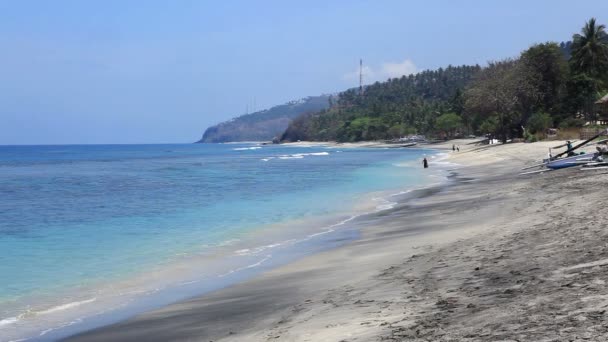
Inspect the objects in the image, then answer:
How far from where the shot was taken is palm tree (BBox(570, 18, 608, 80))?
8094cm

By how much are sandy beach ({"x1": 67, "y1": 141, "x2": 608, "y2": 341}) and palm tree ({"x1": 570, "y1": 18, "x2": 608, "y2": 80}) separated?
73849mm

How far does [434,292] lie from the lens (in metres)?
8.33

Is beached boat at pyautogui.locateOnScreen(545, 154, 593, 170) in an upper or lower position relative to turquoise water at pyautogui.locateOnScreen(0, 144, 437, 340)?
upper

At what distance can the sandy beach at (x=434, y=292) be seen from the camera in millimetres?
6184

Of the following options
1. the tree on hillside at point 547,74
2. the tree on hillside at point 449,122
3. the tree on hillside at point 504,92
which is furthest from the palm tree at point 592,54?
the tree on hillside at point 449,122

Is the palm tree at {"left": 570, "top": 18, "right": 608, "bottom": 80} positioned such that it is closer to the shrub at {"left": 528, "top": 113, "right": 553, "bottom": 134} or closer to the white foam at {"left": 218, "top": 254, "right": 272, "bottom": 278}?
the shrub at {"left": 528, "top": 113, "right": 553, "bottom": 134}

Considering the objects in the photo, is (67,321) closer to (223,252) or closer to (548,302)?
(223,252)

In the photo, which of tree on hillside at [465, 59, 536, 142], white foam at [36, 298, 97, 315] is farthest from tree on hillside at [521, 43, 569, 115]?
white foam at [36, 298, 97, 315]

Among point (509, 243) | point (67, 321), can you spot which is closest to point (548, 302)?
point (509, 243)

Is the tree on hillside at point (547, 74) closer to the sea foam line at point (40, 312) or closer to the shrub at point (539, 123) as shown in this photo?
the shrub at point (539, 123)

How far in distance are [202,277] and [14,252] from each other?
8045 mm

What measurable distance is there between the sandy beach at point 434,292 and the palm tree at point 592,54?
2907 inches

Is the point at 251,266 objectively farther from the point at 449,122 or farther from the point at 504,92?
the point at 449,122

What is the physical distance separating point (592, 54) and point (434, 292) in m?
84.4
